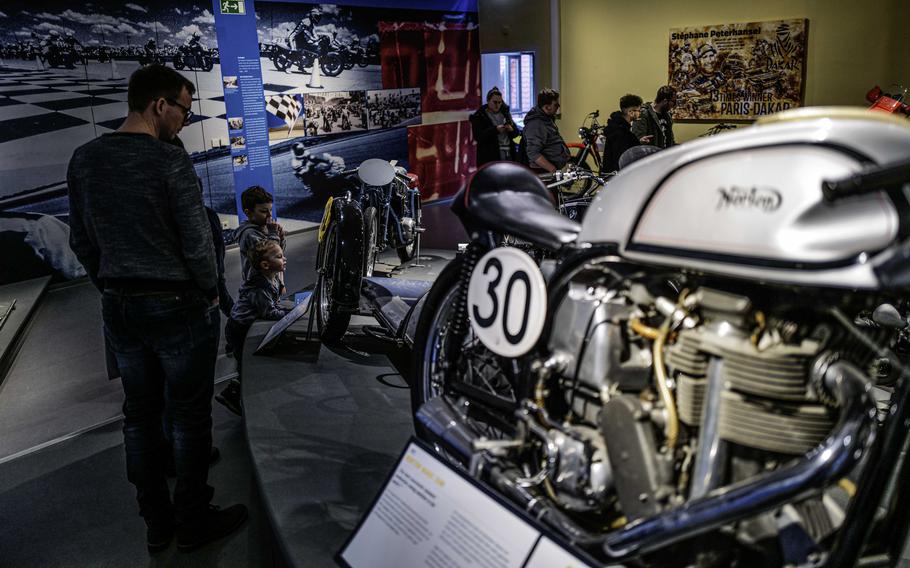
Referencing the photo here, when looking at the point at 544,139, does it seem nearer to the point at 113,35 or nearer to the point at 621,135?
the point at 621,135

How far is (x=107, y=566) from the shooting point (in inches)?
104

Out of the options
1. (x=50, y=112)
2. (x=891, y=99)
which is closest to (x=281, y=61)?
(x=50, y=112)

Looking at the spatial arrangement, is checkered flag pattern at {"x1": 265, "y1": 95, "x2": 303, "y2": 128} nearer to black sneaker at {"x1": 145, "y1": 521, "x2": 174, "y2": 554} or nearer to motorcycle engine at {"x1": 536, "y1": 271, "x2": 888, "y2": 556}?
black sneaker at {"x1": 145, "y1": 521, "x2": 174, "y2": 554}

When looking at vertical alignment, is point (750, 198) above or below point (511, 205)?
above

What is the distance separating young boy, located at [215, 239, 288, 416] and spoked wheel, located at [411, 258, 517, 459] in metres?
1.69

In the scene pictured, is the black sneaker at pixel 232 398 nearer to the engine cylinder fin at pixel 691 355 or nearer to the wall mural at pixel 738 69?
the engine cylinder fin at pixel 691 355

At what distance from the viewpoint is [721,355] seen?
4.91 ft

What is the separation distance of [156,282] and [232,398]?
141cm

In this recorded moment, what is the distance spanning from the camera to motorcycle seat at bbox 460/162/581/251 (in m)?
2.10

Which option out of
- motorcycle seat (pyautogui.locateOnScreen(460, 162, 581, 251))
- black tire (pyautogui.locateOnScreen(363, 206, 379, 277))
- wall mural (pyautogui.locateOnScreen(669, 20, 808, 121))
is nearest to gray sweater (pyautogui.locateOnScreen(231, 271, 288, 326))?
black tire (pyautogui.locateOnScreen(363, 206, 379, 277))

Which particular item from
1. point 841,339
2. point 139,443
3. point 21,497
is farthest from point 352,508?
point 841,339

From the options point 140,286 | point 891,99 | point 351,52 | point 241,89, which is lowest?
point 140,286

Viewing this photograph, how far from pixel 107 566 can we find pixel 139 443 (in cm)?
47

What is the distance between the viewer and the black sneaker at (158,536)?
8.86ft
